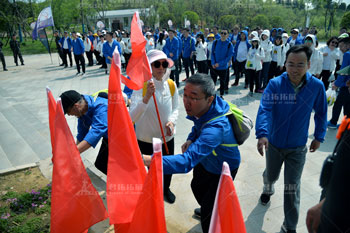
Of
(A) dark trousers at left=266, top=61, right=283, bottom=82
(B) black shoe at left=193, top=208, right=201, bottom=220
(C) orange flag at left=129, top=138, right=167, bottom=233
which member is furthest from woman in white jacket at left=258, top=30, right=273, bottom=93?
(C) orange flag at left=129, top=138, right=167, bottom=233

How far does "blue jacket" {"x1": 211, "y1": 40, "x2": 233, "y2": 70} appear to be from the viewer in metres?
7.74

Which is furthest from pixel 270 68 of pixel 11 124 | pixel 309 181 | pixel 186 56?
pixel 11 124

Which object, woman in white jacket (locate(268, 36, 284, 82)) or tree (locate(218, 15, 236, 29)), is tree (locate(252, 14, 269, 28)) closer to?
tree (locate(218, 15, 236, 29))

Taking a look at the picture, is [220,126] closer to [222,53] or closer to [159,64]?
[159,64]

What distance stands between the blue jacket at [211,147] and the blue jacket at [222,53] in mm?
5774

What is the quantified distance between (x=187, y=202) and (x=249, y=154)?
180 centimetres

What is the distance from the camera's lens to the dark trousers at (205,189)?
7.52 feet

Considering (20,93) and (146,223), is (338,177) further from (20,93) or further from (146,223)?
(20,93)

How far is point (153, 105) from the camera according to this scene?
313cm

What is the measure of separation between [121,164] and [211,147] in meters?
0.77

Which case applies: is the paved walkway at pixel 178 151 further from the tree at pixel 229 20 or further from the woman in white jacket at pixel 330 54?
the tree at pixel 229 20

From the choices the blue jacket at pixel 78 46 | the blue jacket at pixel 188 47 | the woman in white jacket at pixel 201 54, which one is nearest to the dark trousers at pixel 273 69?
the woman in white jacket at pixel 201 54

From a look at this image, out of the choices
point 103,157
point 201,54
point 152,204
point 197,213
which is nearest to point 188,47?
point 201,54

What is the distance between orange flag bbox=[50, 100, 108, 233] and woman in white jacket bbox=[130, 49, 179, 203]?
35.2 inches
